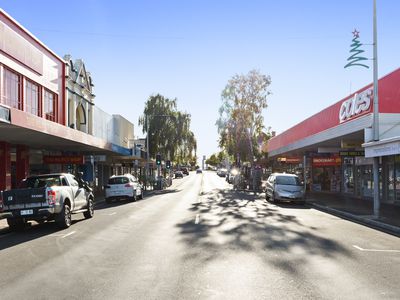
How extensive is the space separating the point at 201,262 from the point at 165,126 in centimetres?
4078

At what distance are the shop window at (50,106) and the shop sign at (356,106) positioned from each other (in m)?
16.2

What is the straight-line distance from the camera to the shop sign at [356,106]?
19456 millimetres

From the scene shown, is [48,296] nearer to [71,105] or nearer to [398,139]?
[398,139]

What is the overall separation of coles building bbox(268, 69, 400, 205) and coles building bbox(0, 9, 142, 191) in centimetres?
1280

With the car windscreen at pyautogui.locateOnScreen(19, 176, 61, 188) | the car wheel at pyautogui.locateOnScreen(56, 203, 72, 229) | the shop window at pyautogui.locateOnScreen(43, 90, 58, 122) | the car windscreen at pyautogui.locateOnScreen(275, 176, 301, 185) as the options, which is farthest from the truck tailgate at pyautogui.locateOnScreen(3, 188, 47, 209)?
the car windscreen at pyautogui.locateOnScreen(275, 176, 301, 185)

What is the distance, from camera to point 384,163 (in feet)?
77.7

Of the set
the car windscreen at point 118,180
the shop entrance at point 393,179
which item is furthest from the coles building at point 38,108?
the shop entrance at point 393,179

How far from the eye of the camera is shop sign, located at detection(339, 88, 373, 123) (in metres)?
19.5

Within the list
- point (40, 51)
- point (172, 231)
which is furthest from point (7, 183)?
point (172, 231)

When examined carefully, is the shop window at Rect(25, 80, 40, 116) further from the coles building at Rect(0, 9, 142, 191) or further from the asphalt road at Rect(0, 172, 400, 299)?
the asphalt road at Rect(0, 172, 400, 299)

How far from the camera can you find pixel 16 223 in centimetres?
1388

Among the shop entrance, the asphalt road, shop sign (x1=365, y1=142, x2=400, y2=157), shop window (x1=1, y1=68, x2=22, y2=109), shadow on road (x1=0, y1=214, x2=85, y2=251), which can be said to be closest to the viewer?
the asphalt road

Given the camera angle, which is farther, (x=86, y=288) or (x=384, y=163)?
(x=384, y=163)

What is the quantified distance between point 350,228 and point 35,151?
1913 centimetres
